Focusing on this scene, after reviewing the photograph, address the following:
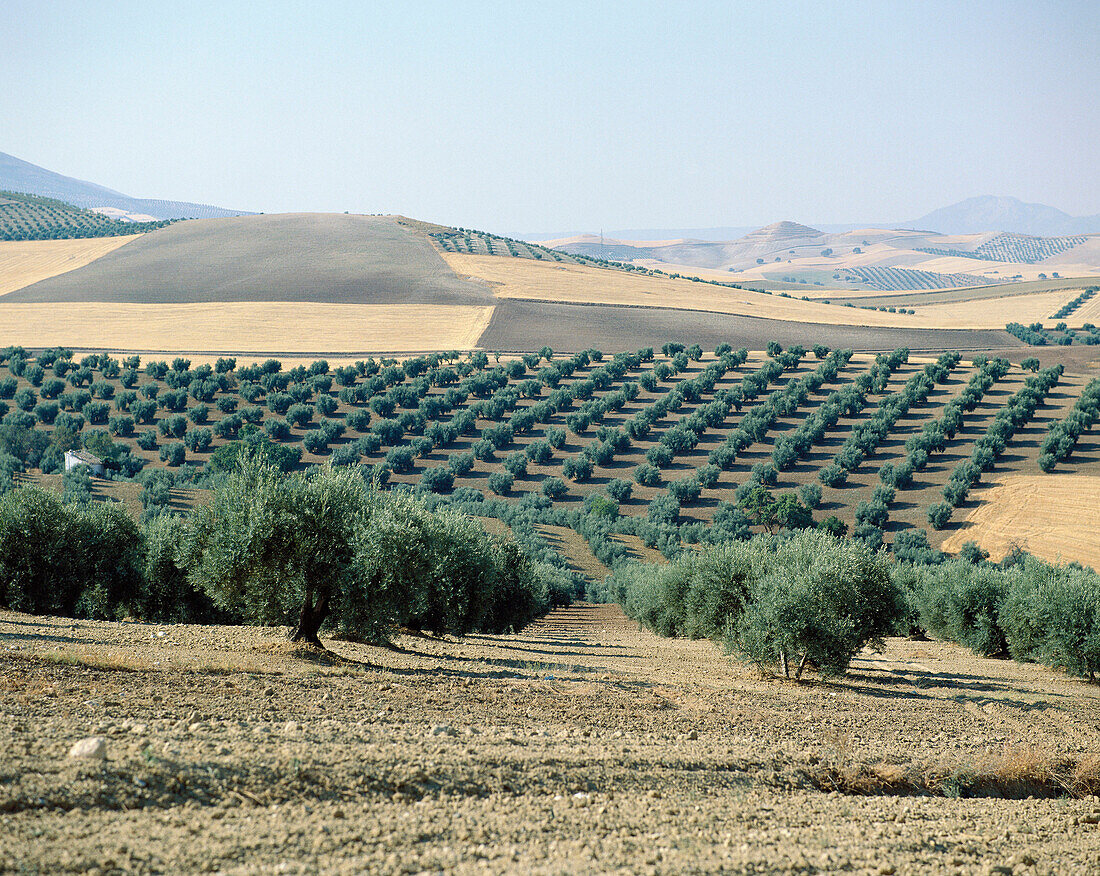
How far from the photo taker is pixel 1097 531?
6725 centimetres

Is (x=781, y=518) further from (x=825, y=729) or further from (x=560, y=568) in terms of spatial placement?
(x=825, y=729)

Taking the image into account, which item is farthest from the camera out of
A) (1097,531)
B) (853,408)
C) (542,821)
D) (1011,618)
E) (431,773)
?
(853,408)

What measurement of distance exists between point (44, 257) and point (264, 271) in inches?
1858

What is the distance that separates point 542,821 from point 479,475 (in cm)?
7512

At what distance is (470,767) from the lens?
11.6 meters

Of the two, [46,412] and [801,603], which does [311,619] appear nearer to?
[801,603]

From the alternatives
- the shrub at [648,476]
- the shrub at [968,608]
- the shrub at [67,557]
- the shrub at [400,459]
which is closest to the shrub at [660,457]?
the shrub at [648,476]

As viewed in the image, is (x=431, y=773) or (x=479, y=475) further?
(x=479, y=475)

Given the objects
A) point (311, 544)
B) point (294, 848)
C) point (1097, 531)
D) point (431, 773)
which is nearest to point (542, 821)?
point (431, 773)

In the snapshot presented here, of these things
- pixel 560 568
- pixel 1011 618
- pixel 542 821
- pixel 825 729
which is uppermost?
pixel 542 821

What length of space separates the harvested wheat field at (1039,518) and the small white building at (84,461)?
74.1 m

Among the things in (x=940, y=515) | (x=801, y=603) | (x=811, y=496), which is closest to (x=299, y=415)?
(x=811, y=496)

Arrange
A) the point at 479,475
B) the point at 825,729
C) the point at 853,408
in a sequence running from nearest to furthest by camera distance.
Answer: the point at 825,729 → the point at 479,475 → the point at 853,408

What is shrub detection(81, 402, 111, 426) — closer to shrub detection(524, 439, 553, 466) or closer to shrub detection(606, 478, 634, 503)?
shrub detection(524, 439, 553, 466)
